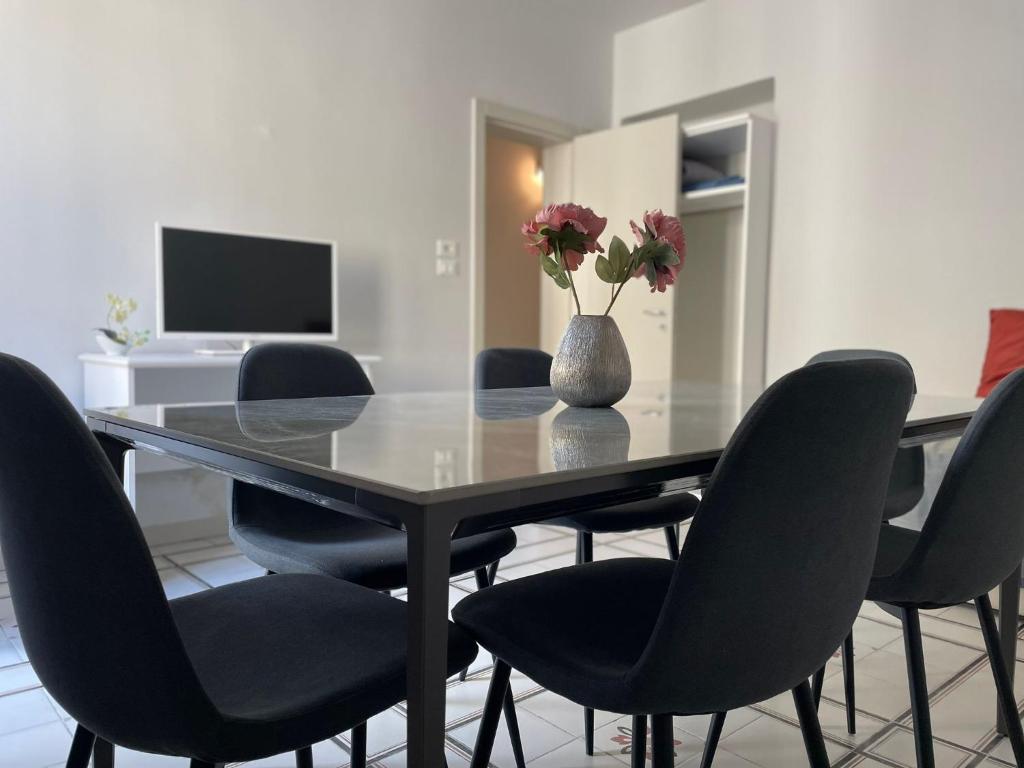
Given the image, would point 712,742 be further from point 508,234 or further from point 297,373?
point 508,234

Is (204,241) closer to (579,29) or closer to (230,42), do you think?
(230,42)

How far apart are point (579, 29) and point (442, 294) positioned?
191 centimetres

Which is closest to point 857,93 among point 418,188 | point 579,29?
point 579,29

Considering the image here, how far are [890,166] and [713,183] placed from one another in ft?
2.97

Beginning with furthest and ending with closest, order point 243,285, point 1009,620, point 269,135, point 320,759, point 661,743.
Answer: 1. point 269,135
2. point 243,285
3. point 1009,620
4. point 320,759
5. point 661,743

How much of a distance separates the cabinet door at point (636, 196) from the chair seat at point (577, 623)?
3.08 m

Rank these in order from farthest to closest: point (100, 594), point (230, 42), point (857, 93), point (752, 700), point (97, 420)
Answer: point (857, 93)
point (230, 42)
point (97, 420)
point (752, 700)
point (100, 594)

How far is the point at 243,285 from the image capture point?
325 cm

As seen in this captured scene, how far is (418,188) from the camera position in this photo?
4.11 m

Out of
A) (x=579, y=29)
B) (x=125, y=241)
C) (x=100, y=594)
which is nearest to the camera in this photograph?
(x=100, y=594)

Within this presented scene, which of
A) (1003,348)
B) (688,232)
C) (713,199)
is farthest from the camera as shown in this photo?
(688,232)

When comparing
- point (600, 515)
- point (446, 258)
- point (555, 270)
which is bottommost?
point (600, 515)

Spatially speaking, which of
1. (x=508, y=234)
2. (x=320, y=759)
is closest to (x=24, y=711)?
(x=320, y=759)

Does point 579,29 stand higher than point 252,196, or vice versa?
point 579,29
